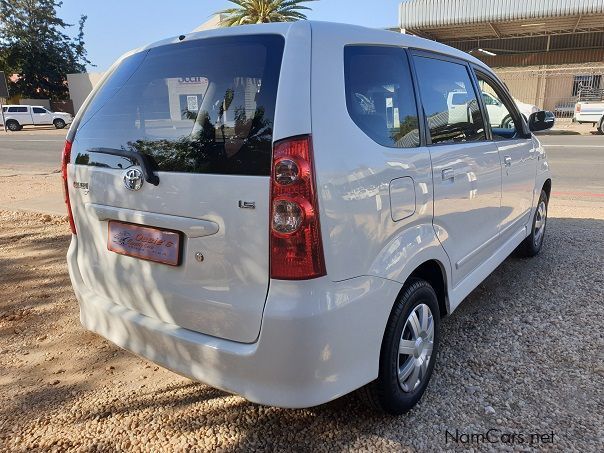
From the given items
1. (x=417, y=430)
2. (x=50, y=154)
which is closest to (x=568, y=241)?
(x=417, y=430)

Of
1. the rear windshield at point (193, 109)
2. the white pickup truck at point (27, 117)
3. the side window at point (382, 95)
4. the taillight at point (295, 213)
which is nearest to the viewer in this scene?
the taillight at point (295, 213)

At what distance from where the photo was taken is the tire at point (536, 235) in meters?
4.73

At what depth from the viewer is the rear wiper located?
213 centimetres

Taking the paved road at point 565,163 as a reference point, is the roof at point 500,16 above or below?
above

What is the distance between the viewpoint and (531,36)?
35156mm

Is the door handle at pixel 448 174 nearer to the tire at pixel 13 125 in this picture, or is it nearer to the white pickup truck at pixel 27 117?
the white pickup truck at pixel 27 117

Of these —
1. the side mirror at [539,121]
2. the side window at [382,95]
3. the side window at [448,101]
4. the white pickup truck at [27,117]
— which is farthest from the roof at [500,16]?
the side window at [382,95]

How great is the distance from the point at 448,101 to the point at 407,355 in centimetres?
152

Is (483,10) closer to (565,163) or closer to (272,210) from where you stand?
(565,163)

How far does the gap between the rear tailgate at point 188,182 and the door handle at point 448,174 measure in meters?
1.12

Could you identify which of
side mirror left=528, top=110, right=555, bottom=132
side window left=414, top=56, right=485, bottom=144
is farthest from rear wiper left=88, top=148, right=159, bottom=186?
side mirror left=528, top=110, right=555, bottom=132

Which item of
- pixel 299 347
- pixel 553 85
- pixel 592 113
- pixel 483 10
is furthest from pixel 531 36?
pixel 299 347

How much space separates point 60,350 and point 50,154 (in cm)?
1589

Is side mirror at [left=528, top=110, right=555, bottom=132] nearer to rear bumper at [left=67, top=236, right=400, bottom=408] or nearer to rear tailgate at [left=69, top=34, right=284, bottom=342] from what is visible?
rear bumper at [left=67, top=236, right=400, bottom=408]
